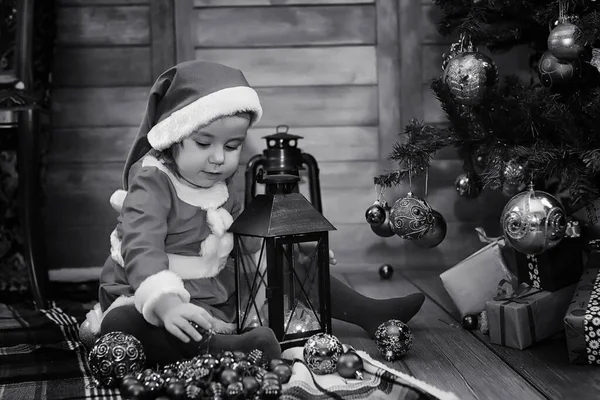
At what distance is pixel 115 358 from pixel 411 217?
866mm

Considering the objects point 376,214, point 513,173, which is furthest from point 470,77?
point 376,214

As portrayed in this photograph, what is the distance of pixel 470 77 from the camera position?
71.7 inches

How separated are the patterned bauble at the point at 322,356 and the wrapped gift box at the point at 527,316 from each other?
0.44 metres

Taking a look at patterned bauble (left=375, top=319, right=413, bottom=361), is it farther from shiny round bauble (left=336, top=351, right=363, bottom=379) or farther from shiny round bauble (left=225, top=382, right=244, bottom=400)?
shiny round bauble (left=225, top=382, right=244, bottom=400)

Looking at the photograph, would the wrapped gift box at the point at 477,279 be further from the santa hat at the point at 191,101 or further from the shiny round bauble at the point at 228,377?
the shiny round bauble at the point at 228,377

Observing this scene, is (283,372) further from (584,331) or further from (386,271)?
(386,271)

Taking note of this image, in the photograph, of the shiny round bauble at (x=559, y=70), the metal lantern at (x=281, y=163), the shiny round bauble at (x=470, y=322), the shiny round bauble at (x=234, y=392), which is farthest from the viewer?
the metal lantern at (x=281, y=163)

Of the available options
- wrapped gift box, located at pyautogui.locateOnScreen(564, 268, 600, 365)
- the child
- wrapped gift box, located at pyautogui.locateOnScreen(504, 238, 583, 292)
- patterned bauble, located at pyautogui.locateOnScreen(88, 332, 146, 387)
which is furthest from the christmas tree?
patterned bauble, located at pyautogui.locateOnScreen(88, 332, 146, 387)

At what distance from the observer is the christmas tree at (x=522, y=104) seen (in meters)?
1.58

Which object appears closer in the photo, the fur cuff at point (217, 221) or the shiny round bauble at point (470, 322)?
the fur cuff at point (217, 221)

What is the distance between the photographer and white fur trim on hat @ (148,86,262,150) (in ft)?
5.04

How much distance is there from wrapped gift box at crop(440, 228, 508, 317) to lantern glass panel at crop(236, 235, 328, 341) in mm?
466

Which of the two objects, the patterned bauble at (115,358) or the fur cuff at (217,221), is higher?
the fur cuff at (217,221)

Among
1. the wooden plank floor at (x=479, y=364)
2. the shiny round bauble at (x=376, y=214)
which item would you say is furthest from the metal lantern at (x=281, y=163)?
the wooden plank floor at (x=479, y=364)
